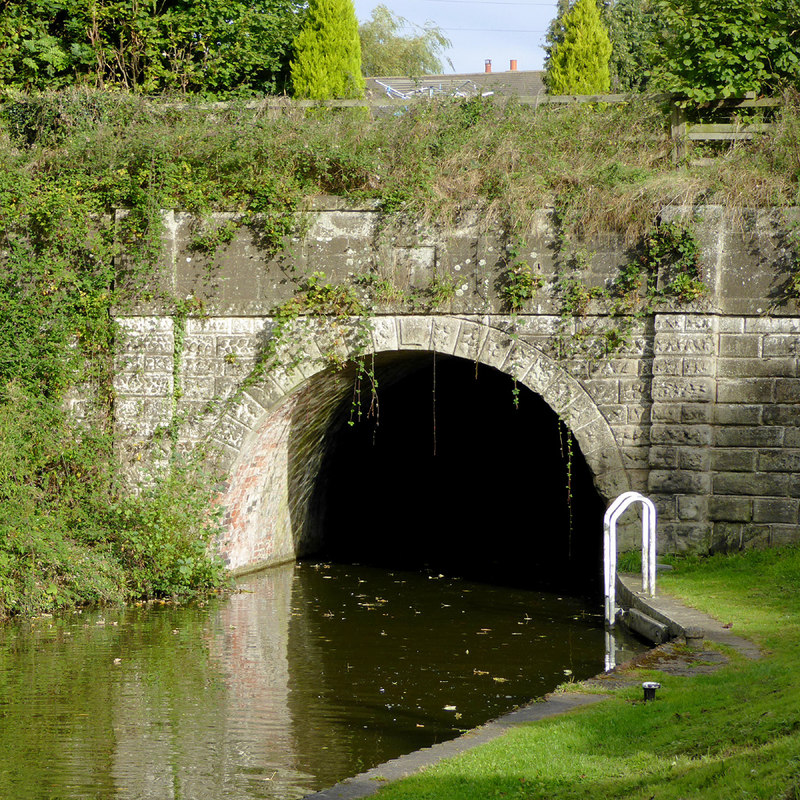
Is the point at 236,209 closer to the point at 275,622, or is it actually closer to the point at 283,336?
the point at 283,336

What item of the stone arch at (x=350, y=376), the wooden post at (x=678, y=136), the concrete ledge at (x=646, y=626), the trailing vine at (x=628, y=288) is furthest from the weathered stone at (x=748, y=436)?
the wooden post at (x=678, y=136)

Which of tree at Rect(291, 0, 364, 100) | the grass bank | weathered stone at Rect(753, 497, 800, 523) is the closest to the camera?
the grass bank

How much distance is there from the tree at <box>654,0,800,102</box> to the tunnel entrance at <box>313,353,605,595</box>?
13.7ft

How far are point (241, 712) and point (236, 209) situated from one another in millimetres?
5615

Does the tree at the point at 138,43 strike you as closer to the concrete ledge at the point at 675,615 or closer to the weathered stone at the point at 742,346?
the weathered stone at the point at 742,346

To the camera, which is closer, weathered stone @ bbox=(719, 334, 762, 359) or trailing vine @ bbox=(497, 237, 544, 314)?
weathered stone @ bbox=(719, 334, 762, 359)

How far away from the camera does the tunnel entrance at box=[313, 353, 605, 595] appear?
45.0 ft

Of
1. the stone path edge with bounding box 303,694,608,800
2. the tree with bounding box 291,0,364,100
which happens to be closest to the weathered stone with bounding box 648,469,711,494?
the stone path edge with bounding box 303,694,608,800

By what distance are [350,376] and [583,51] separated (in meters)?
12.8

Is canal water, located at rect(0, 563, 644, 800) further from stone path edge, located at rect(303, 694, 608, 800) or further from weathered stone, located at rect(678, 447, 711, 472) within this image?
weathered stone, located at rect(678, 447, 711, 472)

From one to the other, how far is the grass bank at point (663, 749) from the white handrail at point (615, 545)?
6.83 feet

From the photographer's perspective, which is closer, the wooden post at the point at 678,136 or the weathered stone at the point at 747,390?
the weathered stone at the point at 747,390

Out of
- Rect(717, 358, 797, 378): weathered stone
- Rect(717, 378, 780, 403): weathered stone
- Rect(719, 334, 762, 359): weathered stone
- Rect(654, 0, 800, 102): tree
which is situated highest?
Rect(654, 0, 800, 102): tree

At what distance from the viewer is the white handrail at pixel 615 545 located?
9.03m
